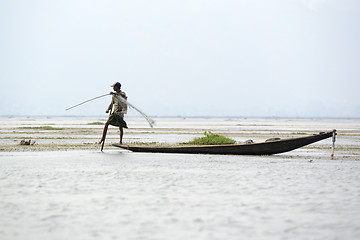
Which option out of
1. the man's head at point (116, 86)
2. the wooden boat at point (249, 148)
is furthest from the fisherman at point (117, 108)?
the wooden boat at point (249, 148)

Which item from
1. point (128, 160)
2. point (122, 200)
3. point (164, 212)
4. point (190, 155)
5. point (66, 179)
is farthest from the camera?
point (190, 155)

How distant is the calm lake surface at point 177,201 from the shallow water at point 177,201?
0.5 inches

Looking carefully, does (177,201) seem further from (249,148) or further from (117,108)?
(117,108)

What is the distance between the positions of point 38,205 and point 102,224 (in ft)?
5.07

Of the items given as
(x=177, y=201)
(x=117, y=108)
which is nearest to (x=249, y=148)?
(x=117, y=108)

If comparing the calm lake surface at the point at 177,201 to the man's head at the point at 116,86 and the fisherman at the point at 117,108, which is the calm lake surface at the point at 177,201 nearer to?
the fisherman at the point at 117,108

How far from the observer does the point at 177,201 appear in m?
7.30

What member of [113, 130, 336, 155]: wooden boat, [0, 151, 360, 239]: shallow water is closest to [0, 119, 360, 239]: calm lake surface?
[0, 151, 360, 239]: shallow water

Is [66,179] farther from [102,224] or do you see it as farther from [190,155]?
[190,155]

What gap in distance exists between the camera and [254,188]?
8555 mm

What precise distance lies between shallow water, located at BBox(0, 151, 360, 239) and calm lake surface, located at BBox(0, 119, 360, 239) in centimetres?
1

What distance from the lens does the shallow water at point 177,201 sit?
565cm

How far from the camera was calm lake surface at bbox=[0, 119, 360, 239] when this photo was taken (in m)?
5.65

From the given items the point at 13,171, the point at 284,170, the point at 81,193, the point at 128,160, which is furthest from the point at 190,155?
the point at 81,193
